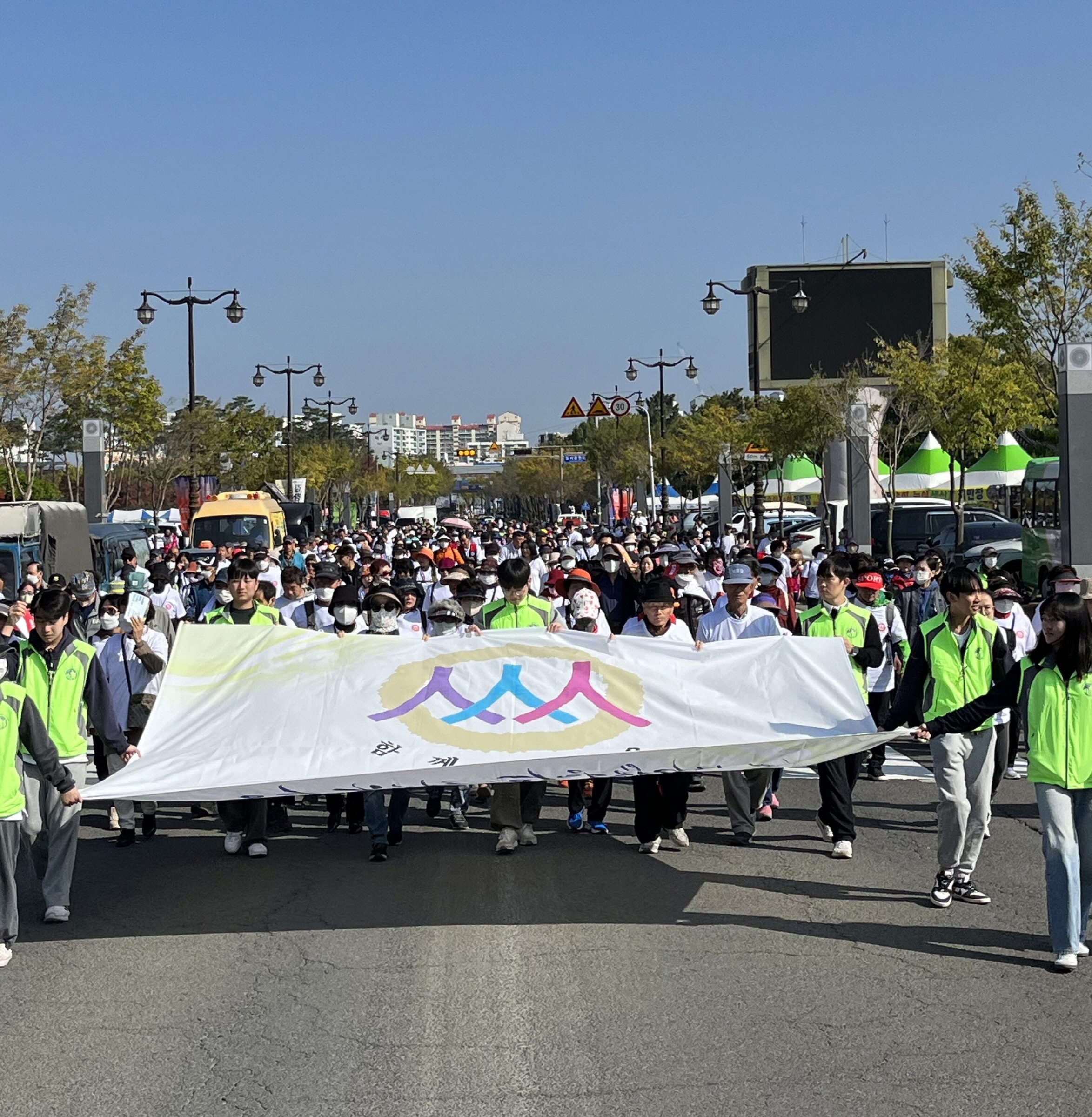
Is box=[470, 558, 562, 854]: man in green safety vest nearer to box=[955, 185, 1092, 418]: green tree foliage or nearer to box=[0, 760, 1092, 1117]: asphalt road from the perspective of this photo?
box=[0, 760, 1092, 1117]: asphalt road

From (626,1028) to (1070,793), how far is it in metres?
2.58

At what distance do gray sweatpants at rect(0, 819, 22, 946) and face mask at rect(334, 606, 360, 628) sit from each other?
402 centimetres

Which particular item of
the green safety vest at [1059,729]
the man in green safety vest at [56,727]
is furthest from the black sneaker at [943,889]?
the man in green safety vest at [56,727]

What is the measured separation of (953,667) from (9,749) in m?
5.17

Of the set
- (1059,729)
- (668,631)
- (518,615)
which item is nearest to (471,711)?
(668,631)

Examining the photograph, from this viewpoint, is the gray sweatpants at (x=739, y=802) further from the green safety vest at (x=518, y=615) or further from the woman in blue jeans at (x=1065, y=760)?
the woman in blue jeans at (x=1065, y=760)

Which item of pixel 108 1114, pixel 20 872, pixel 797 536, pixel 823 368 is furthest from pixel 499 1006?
pixel 823 368

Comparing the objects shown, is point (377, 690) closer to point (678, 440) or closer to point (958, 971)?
point (958, 971)

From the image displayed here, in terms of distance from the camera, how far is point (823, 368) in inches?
2397

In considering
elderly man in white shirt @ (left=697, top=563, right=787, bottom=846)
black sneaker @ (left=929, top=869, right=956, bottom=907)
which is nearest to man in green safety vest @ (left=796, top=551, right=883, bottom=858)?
elderly man in white shirt @ (left=697, top=563, right=787, bottom=846)

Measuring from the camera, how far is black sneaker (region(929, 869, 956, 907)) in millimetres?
8406

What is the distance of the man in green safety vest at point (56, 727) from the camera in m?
8.38

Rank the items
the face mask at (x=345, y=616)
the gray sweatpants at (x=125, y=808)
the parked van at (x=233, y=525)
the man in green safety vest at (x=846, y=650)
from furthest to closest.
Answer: the parked van at (x=233, y=525) → the face mask at (x=345, y=616) → the gray sweatpants at (x=125, y=808) → the man in green safety vest at (x=846, y=650)

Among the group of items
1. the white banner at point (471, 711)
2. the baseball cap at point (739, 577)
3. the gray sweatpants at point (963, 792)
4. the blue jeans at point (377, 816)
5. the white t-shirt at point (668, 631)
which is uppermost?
the baseball cap at point (739, 577)
